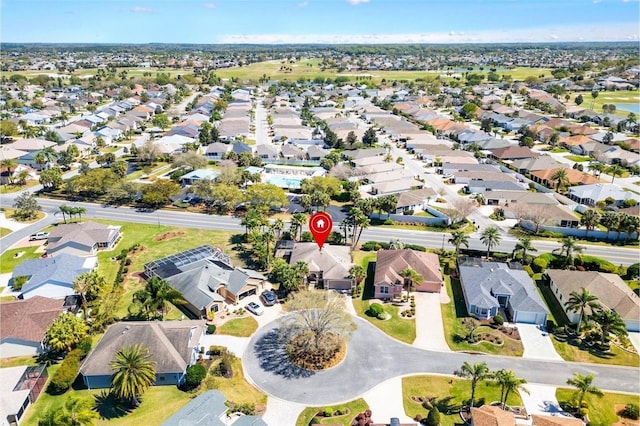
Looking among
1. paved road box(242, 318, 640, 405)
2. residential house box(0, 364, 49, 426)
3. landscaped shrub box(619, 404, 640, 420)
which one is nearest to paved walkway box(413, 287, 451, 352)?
paved road box(242, 318, 640, 405)

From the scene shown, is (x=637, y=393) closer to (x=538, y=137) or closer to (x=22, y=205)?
(x=22, y=205)

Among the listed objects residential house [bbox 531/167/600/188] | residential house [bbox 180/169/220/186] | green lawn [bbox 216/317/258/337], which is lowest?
green lawn [bbox 216/317/258/337]

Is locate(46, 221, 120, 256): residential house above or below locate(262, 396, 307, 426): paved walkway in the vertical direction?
above

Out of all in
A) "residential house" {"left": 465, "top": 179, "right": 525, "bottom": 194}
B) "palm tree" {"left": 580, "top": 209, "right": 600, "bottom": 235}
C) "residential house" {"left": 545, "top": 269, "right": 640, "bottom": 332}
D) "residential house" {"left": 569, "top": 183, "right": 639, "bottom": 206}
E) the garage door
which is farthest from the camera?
"residential house" {"left": 465, "top": 179, "right": 525, "bottom": 194}

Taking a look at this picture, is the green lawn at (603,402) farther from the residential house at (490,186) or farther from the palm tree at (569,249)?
the residential house at (490,186)

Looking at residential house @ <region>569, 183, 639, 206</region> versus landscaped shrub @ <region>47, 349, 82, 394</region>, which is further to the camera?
residential house @ <region>569, 183, 639, 206</region>

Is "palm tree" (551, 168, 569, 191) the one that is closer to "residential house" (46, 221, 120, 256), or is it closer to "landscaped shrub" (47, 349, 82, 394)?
"residential house" (46, 221, 120, 256)

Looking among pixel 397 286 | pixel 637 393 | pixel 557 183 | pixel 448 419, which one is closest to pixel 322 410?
pixel 448 419
